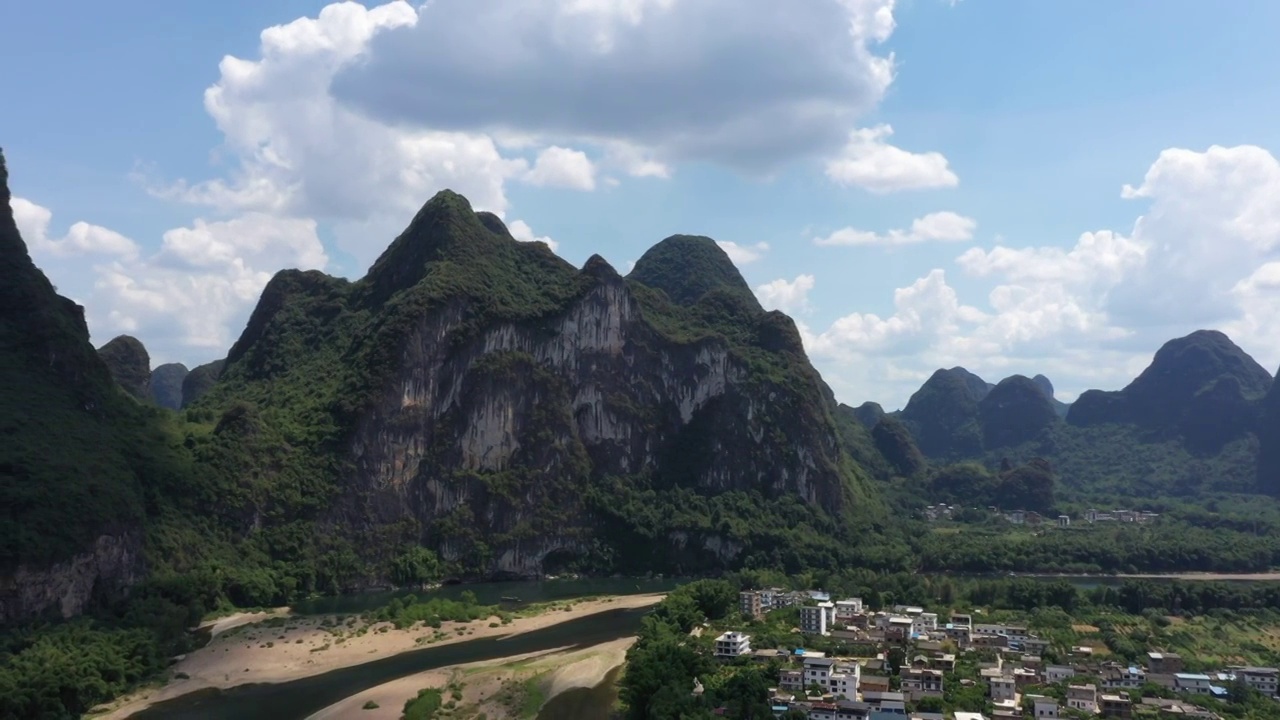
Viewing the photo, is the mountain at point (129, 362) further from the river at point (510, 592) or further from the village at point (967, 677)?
the village at point (967, 677)

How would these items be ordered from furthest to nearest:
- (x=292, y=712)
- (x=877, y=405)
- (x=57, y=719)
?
(x=877, y=405) → (x=292, y=712) → (x=57, y=719)

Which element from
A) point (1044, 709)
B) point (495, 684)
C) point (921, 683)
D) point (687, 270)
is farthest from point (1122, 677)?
point (687, 270)

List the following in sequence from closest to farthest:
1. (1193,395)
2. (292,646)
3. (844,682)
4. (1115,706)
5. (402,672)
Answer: (1115,706), (844,682), (402,672), (292,646), (1193,395)

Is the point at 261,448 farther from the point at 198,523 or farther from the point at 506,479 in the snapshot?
the point at 506,479

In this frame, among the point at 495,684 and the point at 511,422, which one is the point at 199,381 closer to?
the point at 511,422

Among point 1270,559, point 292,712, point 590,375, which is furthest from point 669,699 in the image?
point 1270,559
